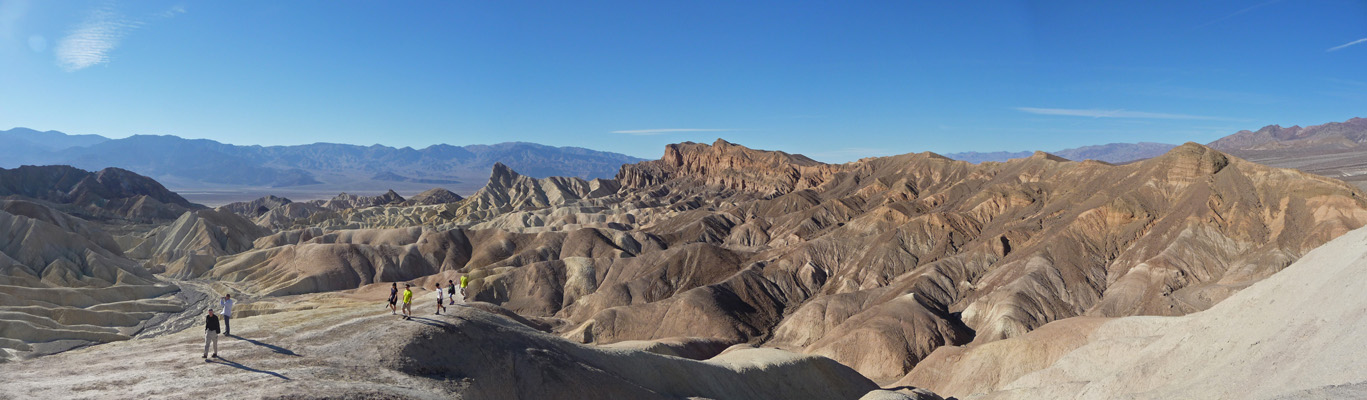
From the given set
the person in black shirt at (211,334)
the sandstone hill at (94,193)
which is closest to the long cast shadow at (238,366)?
the person in black shirt at (211,334)

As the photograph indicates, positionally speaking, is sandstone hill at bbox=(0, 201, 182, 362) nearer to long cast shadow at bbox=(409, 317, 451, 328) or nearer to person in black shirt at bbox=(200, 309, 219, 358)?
person in black shirt at bbox=(200, 309, 219, 358)

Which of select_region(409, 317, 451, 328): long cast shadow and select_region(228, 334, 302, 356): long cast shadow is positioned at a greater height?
select_region(409, 317, 451, 328): long cast shadow

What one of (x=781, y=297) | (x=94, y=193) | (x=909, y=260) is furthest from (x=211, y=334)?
(x=94, y=193)

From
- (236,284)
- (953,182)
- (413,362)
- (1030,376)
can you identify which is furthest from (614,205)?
(413,362)

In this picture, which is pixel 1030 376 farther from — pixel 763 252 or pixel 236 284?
pixel 236 284

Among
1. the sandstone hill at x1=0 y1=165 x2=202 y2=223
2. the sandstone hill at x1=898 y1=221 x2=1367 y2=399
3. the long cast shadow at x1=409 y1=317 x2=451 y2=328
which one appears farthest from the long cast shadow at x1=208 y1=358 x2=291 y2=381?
the sandstone hill at x1=0 y1=165 x2=202 y2=223

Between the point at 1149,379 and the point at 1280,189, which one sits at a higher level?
the point at 1280,189

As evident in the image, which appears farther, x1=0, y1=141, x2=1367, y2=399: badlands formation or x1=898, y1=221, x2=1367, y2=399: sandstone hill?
x1=0, y1=141, x2=1367, y2=399: badlands formation

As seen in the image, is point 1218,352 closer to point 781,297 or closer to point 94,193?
point 781,297
